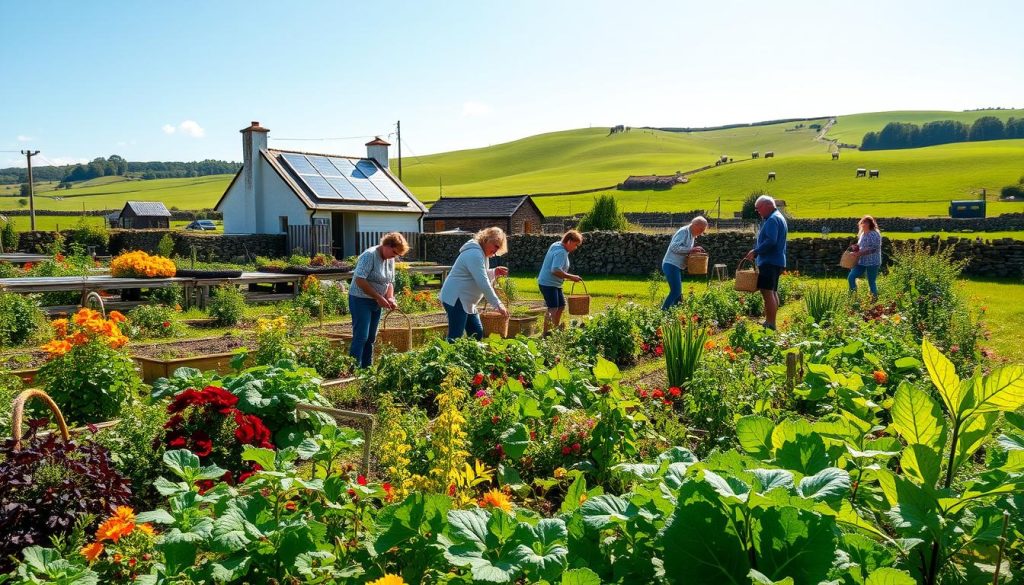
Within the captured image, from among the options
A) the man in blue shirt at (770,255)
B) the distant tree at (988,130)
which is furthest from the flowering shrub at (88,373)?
the distant tree at (988,130)

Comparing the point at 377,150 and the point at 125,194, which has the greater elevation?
the point at 125,194

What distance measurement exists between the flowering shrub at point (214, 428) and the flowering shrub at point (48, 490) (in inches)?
24.6

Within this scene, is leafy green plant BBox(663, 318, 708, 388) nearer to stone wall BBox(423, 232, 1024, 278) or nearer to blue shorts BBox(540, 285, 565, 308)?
blue shorts BBox(540, 285, 565, 308)

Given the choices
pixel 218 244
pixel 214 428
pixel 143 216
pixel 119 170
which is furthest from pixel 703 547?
pixel 119 170

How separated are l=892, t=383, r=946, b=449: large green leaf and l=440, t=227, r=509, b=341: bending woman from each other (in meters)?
4.98

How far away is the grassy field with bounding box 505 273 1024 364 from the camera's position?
945 centimetres

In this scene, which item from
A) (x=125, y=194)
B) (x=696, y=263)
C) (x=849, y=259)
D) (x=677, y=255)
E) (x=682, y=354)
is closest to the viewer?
(x=682, y=354)

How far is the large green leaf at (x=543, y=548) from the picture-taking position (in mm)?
1859

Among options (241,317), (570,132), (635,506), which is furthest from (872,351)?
(570,132)

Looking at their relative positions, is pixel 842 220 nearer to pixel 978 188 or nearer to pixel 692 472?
pixel 978 188

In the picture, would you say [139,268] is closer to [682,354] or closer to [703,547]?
[682,354]

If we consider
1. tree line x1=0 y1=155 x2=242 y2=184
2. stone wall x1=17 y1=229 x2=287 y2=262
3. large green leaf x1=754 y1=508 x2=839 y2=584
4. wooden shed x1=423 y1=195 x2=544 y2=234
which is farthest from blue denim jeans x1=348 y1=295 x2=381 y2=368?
tree line x1=0 y1=155 x2=242 y2=184

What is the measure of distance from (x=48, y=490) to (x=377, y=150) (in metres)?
27.0

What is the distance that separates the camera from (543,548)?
1.95m
